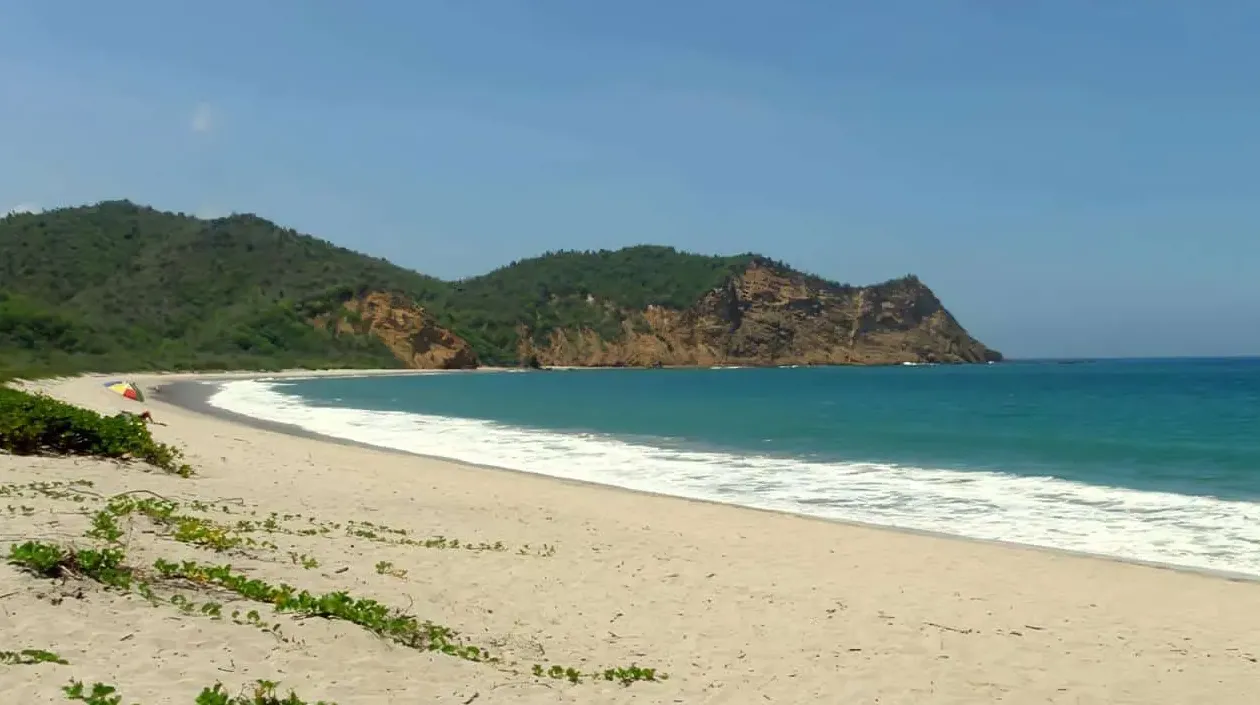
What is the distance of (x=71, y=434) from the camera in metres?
13.2

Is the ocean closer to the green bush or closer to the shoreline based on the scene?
the shoreline

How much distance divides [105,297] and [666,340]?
80646mm

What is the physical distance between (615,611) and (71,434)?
31.3ft

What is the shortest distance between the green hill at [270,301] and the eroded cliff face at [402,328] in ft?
0.61

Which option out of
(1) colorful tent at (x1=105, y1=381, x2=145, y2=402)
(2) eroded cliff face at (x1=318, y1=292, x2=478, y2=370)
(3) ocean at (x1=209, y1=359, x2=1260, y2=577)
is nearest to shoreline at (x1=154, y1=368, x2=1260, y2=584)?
(3) ocean at (x1=209, y1=359, x2=1260, y2=577)

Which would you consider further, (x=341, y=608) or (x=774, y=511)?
(x=774, y=511)

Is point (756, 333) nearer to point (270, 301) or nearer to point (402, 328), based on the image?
point (402, 328)

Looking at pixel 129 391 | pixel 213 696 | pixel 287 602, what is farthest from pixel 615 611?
pixel 129 391

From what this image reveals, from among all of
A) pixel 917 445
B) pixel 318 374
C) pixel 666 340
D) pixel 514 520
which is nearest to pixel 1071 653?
pixel 514 520

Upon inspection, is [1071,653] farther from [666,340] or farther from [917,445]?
[666,340]

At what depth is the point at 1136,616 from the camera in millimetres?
8477

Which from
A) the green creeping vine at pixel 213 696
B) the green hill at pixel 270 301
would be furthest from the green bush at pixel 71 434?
the green hill at pixel 270 301

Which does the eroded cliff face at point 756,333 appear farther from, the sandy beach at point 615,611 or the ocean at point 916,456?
the sandy beach at point 615,611

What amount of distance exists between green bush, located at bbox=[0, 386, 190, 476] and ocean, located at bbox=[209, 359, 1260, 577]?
25.8 ft
